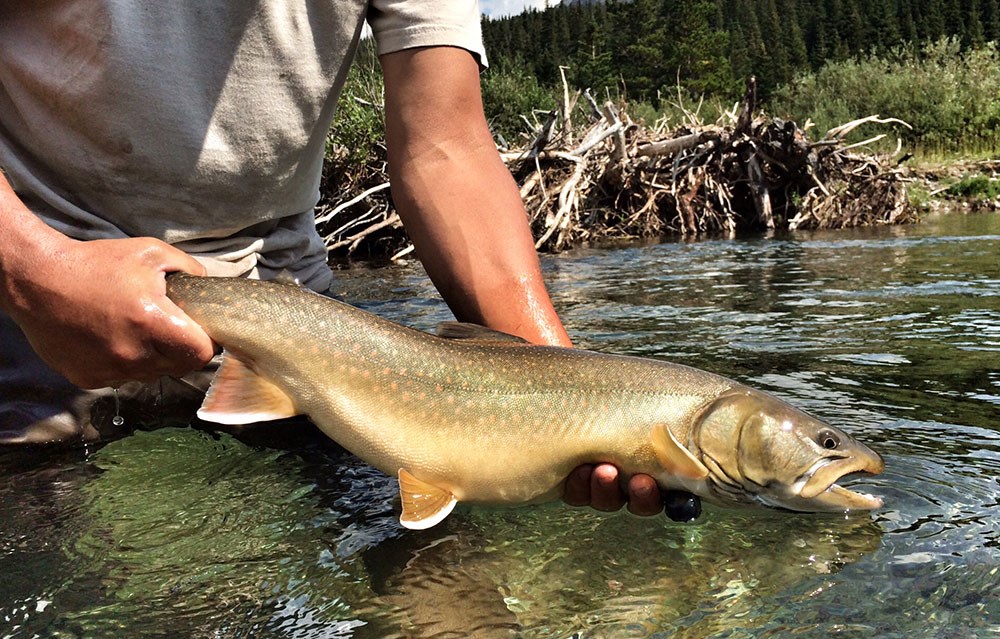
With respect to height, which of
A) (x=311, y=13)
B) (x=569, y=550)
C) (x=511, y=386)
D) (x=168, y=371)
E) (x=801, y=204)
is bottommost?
(x=801, y=204)

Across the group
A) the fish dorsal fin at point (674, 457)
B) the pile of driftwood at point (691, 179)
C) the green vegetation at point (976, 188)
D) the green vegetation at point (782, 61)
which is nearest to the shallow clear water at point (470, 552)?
the fish dorsal fin at point (674, 457)

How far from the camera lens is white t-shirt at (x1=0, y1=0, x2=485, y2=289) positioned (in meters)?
2.50

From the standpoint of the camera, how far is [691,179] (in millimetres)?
15555

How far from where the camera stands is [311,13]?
2.76 metres

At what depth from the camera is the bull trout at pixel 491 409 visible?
2.06 m

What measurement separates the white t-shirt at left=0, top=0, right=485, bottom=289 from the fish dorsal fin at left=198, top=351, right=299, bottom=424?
2.48ft

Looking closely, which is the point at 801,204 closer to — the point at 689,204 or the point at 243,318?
the point at 689,204

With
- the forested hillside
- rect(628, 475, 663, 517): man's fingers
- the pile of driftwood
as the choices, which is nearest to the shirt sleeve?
rect(628, 475, 663, 517): man's fingers

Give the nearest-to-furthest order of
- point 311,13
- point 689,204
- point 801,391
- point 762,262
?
point 311,13
point 801,391
point 762,262
point 689,204

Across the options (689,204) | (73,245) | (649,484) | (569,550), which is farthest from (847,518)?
(689,204)

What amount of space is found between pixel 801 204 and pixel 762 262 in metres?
6.90

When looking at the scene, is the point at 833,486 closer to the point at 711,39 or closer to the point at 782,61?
the point at 711,39

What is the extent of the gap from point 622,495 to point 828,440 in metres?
0.52

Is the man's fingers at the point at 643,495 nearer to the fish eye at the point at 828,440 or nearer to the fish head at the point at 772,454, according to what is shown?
the fish head at the point at 772,454
